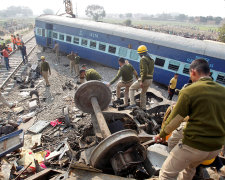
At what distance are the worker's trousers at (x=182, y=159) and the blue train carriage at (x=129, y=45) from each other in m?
7.60

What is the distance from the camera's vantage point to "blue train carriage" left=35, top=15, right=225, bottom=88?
893cm

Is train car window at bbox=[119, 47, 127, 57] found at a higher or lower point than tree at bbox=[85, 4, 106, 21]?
lower

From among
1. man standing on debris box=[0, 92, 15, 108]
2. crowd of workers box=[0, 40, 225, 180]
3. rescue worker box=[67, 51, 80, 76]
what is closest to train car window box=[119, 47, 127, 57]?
rescue worker box=[67, 51, 80, 76]

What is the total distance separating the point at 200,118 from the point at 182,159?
2.25ft

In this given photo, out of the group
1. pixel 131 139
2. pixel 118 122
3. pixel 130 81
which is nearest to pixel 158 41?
pixel 130 81

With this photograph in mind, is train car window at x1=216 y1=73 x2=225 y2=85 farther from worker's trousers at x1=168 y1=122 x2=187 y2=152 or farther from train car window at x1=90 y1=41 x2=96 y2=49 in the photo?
train car window at x1=90 y1=41 x2=96 y2=49

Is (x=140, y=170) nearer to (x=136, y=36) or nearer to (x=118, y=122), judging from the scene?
(x=118, y=122)

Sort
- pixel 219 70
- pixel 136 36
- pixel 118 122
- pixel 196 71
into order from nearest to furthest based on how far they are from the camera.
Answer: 1. pixel 196 71
2. pixel 118 122
3. pixel 219 70
4. pixel 136 36

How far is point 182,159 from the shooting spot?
2.39 meters

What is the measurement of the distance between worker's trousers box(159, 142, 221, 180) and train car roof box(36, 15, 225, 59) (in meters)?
7.72

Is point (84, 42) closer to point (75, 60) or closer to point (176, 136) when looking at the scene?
point (75, 60)

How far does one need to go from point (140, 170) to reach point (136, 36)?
367 inches

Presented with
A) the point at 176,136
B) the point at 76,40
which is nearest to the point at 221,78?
the point at 176,136

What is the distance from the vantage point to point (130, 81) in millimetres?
6309
